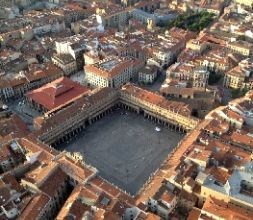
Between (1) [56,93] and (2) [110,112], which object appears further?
(2) [110,112]

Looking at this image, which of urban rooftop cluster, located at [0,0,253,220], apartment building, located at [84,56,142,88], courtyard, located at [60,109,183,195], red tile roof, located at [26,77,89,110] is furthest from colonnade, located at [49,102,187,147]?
red tile roof, located at [26,77,89,110]

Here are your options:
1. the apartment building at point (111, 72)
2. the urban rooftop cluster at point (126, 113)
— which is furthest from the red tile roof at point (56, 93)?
the apartment building at point (111, 72)

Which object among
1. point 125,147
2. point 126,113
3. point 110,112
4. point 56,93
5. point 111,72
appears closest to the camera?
point 125,147

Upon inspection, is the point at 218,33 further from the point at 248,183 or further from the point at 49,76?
the point at 248,183

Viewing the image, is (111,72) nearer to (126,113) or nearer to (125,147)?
(126,113)

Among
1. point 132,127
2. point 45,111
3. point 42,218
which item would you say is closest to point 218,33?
point 132,127

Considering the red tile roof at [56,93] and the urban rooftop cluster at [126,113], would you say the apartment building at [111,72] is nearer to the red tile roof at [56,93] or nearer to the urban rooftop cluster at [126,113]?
the urban rooftop cluster at [126,113]

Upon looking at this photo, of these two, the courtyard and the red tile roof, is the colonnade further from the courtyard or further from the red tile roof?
the red tile roof

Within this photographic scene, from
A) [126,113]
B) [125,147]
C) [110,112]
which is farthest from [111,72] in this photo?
[125,147]
